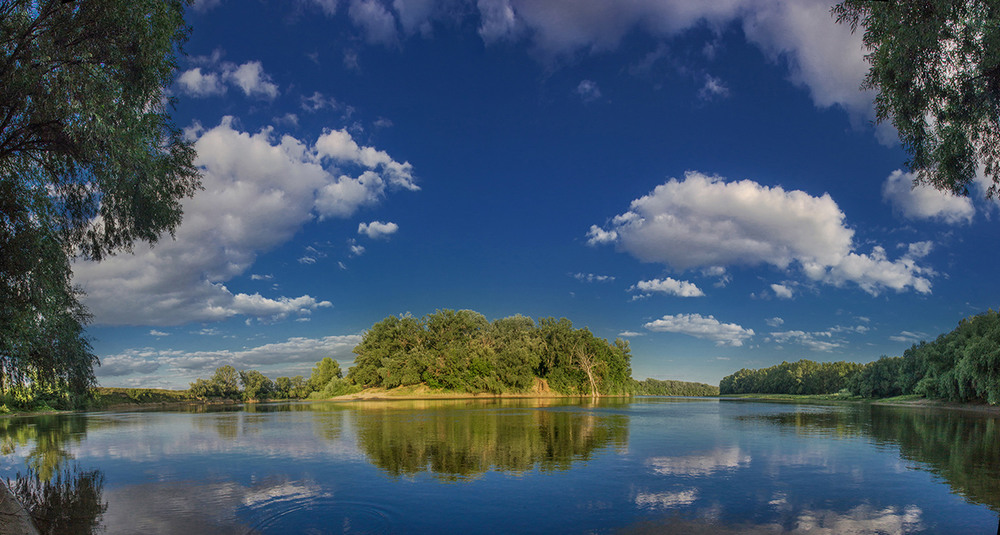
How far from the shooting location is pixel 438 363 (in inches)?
4252

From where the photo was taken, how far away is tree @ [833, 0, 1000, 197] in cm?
1334

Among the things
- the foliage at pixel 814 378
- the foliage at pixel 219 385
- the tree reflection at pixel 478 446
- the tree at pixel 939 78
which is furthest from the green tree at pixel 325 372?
the foliage at pixel 814 378

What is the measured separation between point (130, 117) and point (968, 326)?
92475mm

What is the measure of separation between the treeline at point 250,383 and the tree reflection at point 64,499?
107m

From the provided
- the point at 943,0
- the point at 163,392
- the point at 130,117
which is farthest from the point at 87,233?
the point at 163,392

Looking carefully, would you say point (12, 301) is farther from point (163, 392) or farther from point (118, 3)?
point (163, 392)

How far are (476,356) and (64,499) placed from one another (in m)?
95.7

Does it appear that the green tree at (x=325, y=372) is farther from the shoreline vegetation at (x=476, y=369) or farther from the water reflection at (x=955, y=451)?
the water reflection at (x=955, y=451)

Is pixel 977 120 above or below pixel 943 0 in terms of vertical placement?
below

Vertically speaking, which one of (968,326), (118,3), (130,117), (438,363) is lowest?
(438,363)

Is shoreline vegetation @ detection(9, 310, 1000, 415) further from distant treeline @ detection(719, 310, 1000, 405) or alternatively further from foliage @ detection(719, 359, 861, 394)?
foliage @ detection(719, 359, 861, 394)

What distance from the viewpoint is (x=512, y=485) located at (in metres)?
15.2

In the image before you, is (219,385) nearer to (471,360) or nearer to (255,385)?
(255,385)

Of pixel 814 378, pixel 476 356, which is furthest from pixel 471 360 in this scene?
pixel 814 378
